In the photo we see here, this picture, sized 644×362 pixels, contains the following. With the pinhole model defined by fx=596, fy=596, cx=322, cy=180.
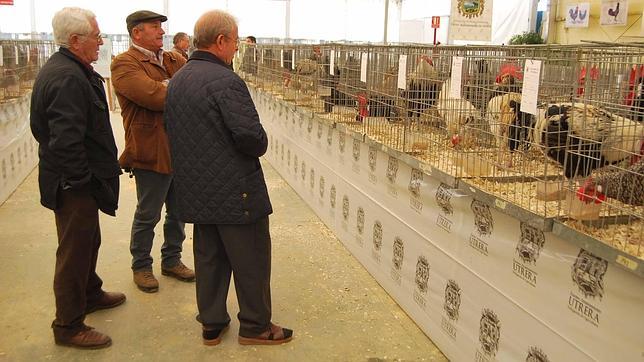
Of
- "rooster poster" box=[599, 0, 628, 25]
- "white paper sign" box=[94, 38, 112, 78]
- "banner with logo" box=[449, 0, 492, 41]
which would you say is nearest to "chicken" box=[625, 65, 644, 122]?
"banner with logo" box=[449, 0, 492, 41]

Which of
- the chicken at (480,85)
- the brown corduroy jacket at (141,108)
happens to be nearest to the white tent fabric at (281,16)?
the chicken at (480,85)

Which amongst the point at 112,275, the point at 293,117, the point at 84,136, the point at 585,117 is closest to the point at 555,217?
the point at 585,117

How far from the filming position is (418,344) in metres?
2.98

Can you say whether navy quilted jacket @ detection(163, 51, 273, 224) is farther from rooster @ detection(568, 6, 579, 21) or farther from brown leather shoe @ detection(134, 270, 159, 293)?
rooster @ detection(568, 6, 579, 21)

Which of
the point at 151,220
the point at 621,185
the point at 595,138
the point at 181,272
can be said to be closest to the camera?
the point at 621,185

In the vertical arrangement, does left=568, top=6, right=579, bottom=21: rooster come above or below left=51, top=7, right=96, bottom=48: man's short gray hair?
above

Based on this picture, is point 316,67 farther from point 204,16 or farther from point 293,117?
point 204,16

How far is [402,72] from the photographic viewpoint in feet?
10.7

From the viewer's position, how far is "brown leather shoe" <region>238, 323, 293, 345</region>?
292cm

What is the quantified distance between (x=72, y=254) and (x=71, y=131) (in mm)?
589

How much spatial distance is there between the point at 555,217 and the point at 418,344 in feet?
4.07

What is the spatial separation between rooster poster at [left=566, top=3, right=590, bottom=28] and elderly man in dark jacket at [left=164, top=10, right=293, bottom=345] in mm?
8909

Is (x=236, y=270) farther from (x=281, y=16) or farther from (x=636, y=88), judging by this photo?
(x=281, y=16)

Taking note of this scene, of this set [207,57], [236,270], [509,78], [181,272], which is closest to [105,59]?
[181,272]
